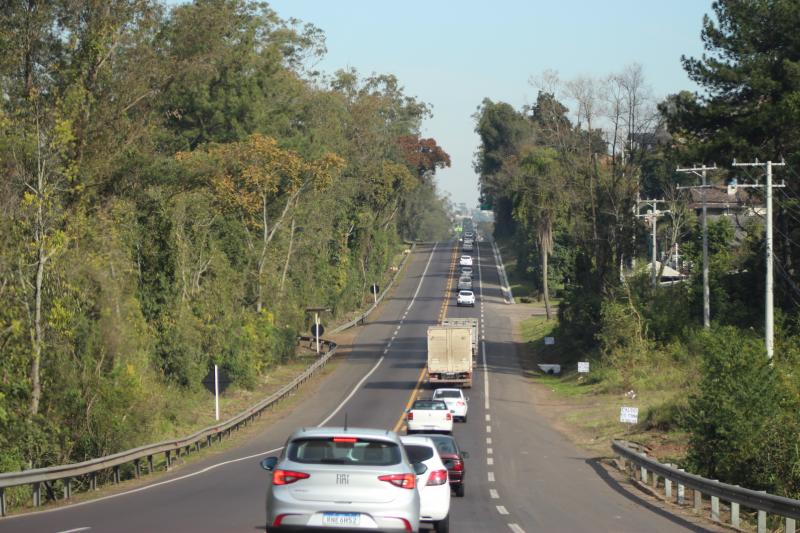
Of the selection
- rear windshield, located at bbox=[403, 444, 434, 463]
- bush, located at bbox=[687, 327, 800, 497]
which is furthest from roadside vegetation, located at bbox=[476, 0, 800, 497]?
rear windshield, located at bbox=[403, 444, 434, 463]

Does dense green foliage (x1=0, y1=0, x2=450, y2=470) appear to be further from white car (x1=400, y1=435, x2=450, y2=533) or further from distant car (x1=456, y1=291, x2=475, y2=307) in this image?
white car (x1=400, y1=435, x2=450, y2=533)

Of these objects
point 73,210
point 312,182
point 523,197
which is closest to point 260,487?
point 73,210

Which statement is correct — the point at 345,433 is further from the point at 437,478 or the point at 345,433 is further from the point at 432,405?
the point at 432,405

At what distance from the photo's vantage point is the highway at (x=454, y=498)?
18.4 m

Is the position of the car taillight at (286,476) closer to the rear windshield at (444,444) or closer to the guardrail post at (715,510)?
the guardrail post at (715,510)

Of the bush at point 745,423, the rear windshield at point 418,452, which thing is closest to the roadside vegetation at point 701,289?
the bush at point 745,423

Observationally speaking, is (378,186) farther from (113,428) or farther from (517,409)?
(113,428)

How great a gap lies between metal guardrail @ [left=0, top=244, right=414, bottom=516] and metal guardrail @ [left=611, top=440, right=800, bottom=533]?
42.4ft

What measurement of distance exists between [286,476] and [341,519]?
77 cm

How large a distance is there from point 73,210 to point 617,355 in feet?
98.8

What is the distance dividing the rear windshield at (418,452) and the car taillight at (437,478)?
0.35 metres

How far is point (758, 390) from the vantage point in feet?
82.1

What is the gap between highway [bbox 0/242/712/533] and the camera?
60.5 feet

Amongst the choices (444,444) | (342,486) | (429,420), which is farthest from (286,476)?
(429,420)
